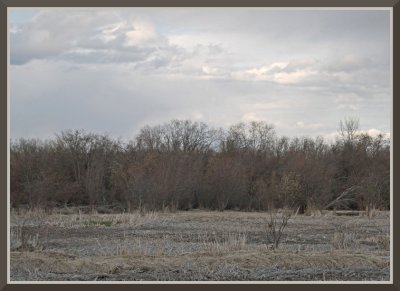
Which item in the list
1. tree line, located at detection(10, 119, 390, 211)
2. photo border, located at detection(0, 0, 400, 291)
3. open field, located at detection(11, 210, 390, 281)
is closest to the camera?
photo border, located at detection(0, 0, 400, 291)

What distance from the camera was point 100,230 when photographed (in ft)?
48.7

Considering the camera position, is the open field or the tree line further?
the tree line

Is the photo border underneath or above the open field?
above

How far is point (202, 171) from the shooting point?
28.8 metres

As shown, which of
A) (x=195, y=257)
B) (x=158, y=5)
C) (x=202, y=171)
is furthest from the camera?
(x=202, y=171)

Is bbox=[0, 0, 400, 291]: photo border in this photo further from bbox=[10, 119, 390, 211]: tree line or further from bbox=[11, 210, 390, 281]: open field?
bbox=[10, 119, 390, 211]: tree line

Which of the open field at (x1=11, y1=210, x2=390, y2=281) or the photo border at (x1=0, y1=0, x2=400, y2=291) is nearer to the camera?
the photo border at (x1=0, y1=0, x2=400, y2=291)

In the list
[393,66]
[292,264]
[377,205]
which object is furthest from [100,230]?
[377,205]

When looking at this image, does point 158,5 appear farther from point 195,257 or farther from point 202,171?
point 202,171

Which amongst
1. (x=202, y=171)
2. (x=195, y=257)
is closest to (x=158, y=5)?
(x=195, y=257)

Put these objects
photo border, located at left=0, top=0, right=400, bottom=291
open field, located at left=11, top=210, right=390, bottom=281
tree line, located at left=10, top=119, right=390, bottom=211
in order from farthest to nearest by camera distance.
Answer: tree line, located at left=10, top=119, right=390, bottom=211 < open field, located at left=11, top=210, right=390, bottom=281 < photo border, located at left=0, top=0, right=400, bottom=291

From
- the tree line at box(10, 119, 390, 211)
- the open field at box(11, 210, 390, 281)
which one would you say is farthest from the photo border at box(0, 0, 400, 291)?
the tree line at box(10, 119, 390, 211)

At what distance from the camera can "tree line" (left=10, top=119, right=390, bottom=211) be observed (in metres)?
24.2

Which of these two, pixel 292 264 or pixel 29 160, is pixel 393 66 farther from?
pixel 29 160
